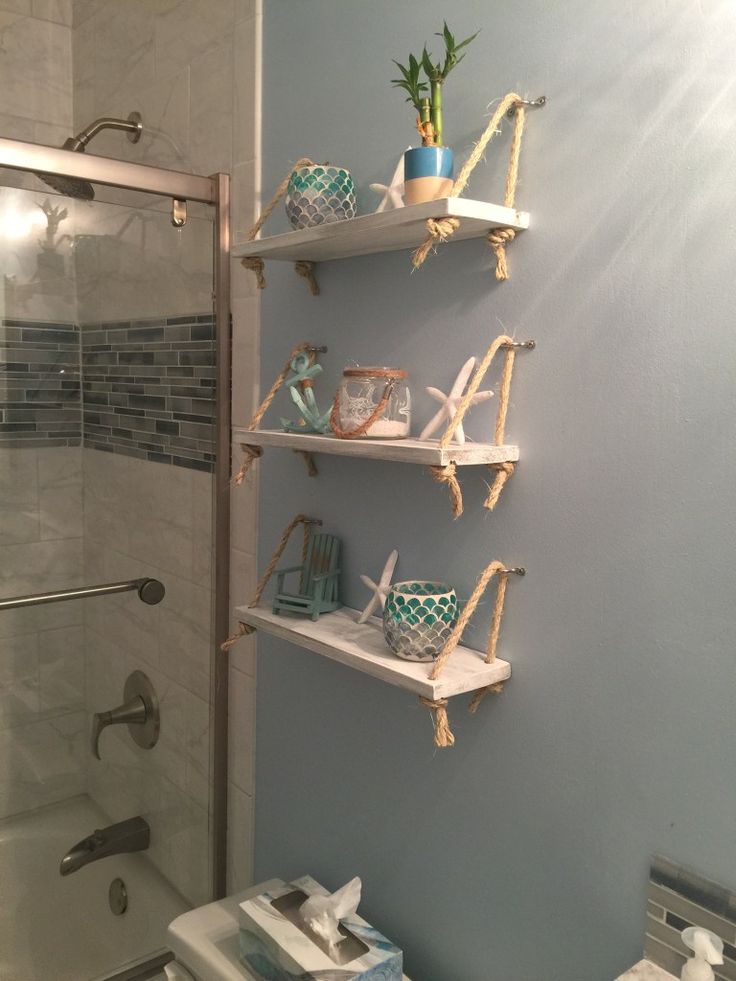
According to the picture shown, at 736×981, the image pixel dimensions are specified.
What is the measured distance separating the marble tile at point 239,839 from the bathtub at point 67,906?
155mm

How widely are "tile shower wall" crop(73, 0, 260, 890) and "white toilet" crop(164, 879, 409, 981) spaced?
21 centimetres

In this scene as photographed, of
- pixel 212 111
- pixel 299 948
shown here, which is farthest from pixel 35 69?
pixel 299 948

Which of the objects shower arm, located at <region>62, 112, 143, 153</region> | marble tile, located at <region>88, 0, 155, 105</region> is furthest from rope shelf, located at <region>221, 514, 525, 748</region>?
marble tile, located at <region>88, 0, 155, 105</region>

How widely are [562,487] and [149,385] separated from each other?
3.16 ft

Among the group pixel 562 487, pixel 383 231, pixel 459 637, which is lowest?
pixel 459 637

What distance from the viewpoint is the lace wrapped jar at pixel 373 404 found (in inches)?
46.5

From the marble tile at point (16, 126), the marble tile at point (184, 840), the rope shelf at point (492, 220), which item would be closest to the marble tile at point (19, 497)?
the marble tile at point (184, 840)

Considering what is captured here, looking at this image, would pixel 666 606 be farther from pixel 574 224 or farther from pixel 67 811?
pixel 67 811

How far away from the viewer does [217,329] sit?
1694 millimetres

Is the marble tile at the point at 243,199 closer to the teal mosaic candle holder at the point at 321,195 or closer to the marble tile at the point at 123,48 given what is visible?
the teal mosaic candle holder at the point at 321,195

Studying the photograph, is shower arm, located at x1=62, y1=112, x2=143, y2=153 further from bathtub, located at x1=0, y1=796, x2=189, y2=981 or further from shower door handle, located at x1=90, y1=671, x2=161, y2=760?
bathtub, located at x1=0, y1=796, x2=189, y2=981

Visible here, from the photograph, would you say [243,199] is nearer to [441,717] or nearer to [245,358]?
[245,358]

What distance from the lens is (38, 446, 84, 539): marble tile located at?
1685 millimetres

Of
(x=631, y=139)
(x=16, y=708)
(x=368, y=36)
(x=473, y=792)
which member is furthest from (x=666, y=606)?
(x=16, y=708)
